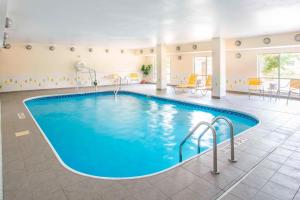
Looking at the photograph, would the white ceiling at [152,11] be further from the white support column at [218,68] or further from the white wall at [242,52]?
the white support column at [218,68]

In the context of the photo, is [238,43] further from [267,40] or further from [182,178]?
[182,178]

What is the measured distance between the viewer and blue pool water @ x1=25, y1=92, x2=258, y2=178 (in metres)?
3.87

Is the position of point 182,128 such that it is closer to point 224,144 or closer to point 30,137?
point 224,144

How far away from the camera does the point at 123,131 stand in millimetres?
5559

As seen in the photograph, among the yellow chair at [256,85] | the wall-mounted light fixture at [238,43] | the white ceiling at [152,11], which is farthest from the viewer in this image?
the wall-mounted light fixture at [238,43]

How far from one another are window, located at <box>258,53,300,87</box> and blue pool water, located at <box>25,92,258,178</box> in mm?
3702

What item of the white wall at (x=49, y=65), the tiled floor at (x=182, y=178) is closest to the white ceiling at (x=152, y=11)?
the tiled floor at (x=182, y=178)

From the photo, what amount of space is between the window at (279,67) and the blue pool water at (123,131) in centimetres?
370

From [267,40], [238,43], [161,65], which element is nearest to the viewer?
[267,40]

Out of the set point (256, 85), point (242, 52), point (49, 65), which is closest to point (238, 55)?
point (242, 52)

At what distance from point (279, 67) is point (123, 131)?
709 cm

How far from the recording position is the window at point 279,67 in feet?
27.0

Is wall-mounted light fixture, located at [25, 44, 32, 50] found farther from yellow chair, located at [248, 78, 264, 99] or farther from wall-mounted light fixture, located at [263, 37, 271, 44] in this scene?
wall-mounted light fixture, located at [263, 37, 271, 44]

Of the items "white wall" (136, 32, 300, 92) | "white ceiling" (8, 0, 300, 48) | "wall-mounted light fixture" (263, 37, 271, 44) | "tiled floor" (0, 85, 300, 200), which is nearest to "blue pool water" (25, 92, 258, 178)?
"tiled floor" (0, 85, 300, 200)
